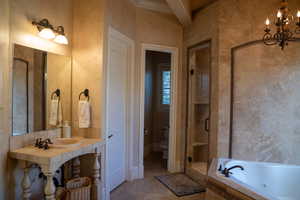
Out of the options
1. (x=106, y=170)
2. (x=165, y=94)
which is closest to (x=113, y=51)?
(x=106, y=170)

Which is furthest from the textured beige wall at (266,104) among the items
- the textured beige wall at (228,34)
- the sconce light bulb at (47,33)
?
the sconce light bulb at (47,33)

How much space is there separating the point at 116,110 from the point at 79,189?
1.17m

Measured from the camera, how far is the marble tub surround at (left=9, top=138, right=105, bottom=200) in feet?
5.94

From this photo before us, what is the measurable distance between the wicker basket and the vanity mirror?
69cm

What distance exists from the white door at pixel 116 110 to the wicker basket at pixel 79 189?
368 mm

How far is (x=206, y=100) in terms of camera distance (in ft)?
12.5

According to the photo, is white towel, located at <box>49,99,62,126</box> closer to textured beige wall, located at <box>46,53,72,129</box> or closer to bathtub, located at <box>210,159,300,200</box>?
textured beige wall, located at <box>46,53,72,129</box>

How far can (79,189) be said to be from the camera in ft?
7.46

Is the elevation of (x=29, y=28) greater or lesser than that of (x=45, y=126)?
greater

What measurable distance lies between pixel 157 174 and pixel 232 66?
219 cm

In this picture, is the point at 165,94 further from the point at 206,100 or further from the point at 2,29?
the point at 2,29

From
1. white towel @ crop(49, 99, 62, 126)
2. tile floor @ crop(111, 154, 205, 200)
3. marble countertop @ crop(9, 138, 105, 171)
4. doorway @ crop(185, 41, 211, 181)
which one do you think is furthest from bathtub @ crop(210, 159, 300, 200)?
white towel @ crop(49, 99, 62, 126)

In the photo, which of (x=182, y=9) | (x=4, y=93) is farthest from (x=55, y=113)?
(x=182, y=9)

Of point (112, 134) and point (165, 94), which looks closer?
point (112, 134)
